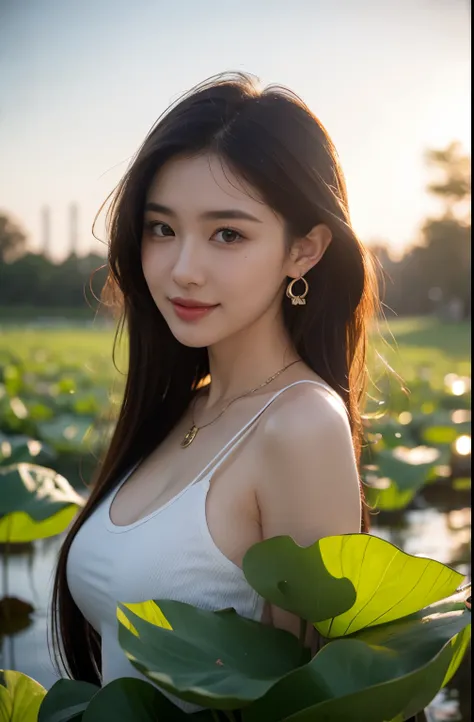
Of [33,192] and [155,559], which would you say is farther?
[33,192]

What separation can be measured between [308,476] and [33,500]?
932 millimetres

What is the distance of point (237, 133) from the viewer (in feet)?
3.20

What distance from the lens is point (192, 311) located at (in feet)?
3.24

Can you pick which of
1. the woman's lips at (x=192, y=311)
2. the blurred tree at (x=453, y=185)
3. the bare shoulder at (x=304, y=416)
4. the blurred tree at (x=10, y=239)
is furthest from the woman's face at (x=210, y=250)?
the blurred tree at (x=453, y=185)

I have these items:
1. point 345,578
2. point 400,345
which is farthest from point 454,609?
point 400,345

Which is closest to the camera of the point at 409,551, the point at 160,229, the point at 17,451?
the point at 160,229

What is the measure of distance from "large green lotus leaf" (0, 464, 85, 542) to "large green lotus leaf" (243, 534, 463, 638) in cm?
96

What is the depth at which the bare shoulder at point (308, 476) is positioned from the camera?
2.93ft

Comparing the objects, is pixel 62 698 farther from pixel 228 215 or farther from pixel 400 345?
pixel 400 345

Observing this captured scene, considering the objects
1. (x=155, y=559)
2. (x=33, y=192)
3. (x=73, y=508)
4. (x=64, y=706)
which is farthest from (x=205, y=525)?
(x=33, y=192)

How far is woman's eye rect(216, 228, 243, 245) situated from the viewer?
96 cm

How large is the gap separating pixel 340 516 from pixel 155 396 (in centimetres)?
39

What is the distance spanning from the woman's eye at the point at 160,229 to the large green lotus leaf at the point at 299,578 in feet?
1.28

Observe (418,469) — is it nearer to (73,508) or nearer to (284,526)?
(73,508)
